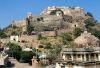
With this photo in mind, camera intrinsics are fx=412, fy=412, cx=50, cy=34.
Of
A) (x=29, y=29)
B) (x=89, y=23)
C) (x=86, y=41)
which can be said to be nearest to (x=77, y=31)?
(x=89, y=23)

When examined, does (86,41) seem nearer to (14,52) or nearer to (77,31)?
(14,52)

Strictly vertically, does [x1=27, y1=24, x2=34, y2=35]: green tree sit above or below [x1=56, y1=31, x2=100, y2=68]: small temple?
above

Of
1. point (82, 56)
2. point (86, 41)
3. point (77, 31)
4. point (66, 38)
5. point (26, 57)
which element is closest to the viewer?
point (82, 56)

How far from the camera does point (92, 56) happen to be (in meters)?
20.5

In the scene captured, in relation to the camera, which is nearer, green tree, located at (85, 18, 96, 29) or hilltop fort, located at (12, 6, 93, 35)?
hilltop fort, located at (12, 6, 93, 35)

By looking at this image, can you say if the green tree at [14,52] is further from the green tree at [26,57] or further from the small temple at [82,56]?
the small temple at [82,56]

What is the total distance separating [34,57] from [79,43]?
39.3 m

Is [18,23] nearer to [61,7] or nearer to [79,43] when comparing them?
[61,7]

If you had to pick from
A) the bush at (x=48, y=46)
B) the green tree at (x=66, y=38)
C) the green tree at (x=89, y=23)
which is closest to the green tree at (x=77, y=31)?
the green tree at (x=66, y=38)

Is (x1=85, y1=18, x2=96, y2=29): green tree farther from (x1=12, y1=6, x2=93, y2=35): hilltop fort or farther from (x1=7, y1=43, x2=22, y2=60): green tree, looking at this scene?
(x1=7, y1=43, x2=22, y2=60): green tree

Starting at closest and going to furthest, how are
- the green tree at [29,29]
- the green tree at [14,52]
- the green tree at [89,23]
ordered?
the green tree at [14,52]
the green tree at [29,29]
the green tree at [89,23]

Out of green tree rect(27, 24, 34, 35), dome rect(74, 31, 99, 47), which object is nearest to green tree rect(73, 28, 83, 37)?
green tree rect(27, 24, 34, 35)

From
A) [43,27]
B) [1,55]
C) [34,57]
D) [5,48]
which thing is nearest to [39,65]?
[34,57]

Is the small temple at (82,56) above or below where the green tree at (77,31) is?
below
